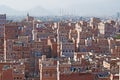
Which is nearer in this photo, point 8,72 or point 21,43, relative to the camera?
point 8,72

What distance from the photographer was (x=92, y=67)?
28.6m

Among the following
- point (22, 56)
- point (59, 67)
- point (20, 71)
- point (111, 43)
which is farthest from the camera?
point (111, 43)

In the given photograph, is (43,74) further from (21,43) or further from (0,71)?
(21,43)

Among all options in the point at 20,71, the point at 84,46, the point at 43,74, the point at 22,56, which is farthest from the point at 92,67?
the point at 84,46

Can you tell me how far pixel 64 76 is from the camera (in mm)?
23406

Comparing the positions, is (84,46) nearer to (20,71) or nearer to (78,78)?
(20,71)

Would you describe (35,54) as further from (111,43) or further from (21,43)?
(111,43)

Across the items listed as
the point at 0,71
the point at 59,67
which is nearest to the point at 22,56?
the point at 0,71

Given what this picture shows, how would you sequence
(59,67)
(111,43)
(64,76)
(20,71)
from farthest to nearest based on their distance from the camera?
(111,43) < (20,71) < (59,67) < (64,76)

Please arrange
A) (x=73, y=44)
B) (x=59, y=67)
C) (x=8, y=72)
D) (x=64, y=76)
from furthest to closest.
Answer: (x=73, y=44), (x=8, y=72), (x=59, y=67), (x=64, y=76)

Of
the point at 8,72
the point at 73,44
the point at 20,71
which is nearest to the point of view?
the point at 8,72

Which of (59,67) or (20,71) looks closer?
(59,67)

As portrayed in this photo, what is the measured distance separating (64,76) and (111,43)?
25878 mm

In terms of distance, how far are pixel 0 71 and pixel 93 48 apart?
66.0ft
